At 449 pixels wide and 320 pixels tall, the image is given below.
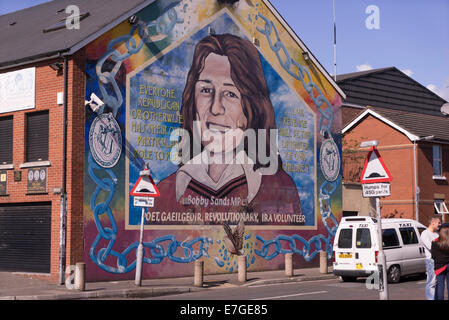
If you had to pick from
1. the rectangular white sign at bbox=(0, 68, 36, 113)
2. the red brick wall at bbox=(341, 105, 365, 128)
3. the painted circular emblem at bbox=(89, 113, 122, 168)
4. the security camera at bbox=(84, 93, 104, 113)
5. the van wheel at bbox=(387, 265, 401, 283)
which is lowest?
the van wheel at bbox=(387, 265, 401, 283)

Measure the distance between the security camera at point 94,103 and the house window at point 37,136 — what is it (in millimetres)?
1642

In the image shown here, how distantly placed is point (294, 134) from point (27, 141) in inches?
480

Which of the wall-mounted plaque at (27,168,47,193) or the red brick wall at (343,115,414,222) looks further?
the red brick wall at (343,115,414,222)

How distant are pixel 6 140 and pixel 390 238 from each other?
1389 cm

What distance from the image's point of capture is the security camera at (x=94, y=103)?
22250mm

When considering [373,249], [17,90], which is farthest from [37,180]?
[373,249]

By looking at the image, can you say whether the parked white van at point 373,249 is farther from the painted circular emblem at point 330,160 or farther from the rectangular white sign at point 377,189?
the painted circular emblem at point 330,160

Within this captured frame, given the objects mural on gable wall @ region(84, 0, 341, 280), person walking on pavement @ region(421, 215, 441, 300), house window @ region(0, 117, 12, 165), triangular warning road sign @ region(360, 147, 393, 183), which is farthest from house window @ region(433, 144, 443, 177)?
triangular warning road sign @ region(360, 147, 393, 183)

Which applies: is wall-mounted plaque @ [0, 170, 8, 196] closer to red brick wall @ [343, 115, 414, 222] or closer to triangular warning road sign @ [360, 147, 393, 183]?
triangular warning road sign @ [360, 147, 393, 183]

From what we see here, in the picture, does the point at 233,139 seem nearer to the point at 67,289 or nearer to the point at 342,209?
the point at 342,209

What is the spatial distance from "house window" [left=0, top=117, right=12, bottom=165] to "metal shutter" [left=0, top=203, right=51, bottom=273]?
1.72m

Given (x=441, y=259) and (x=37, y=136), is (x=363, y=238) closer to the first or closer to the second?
(x=441, y=259)

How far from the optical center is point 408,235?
2291 centimetres

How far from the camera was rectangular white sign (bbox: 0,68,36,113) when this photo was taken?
22.9m
